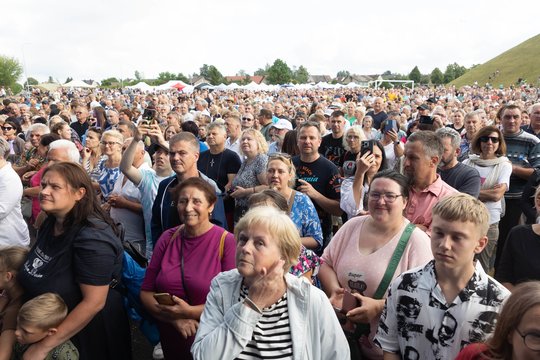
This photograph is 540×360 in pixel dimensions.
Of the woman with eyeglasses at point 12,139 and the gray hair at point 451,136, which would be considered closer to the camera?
the gray hair at point 451,136

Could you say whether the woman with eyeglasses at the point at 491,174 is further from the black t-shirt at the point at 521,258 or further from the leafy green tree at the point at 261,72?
the leafy green tree at the point at 261,72

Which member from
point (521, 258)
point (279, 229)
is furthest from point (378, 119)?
point (279, 229)

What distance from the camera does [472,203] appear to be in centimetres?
203

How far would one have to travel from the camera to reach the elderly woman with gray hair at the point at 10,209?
3539 millimetres

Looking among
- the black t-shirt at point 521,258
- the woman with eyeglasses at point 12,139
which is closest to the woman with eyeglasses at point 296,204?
the black t-shirt at point 521,258

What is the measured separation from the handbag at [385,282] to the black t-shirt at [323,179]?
5.95ft

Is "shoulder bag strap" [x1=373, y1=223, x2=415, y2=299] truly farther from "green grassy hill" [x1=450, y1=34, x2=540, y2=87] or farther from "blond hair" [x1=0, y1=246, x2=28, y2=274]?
"green grassy hill" [x1=450, y1=34, x2=540, y2=87]

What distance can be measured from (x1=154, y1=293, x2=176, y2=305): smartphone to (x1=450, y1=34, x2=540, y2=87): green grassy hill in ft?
202

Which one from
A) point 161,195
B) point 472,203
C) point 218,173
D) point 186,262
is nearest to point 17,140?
point 218,173

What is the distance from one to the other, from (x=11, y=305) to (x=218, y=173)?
2867mm

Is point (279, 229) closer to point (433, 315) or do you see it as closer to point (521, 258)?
point (433, 315)

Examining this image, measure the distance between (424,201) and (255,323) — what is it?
72.6 inches

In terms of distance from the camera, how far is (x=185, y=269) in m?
2.73

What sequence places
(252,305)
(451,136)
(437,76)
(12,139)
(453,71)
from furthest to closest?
(453,71) < (437,76) < (12,139) < (451,136) < (252,305)
